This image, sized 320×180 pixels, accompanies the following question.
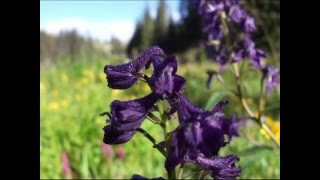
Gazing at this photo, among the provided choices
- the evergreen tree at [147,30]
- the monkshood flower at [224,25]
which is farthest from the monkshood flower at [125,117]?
the evergreen tree at [147,30]

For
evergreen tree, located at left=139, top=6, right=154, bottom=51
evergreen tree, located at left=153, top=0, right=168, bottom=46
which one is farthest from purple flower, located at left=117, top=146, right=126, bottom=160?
evergreen tree, located at left=153, top=0, right=168, bottom=46

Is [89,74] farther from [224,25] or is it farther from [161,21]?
[161,21]

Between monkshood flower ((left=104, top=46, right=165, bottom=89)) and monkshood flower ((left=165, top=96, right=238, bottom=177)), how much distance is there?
105 mm

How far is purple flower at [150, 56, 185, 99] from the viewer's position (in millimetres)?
1164

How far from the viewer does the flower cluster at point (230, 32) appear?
9.20 feet

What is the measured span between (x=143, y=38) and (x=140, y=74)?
33.1 metres

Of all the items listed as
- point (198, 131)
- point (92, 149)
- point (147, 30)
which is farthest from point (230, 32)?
point (147, 30)

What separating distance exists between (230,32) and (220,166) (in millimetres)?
1864

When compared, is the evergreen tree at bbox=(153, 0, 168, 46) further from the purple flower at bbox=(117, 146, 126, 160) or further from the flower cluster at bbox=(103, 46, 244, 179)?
the flower cluster at bbox=(103, 46, 244, 179)

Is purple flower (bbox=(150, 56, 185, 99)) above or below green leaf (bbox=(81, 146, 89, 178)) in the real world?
above

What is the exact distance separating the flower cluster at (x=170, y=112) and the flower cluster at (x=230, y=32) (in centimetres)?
162

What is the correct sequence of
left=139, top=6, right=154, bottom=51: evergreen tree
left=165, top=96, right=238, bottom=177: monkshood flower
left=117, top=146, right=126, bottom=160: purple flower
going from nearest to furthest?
left=165, top=96, right=238, bottom=177: monkshood flower → left=117, top=146, right=126, bottom=160: purple flower → left=139, top=6, right=154, bottom=51: evergreen tree

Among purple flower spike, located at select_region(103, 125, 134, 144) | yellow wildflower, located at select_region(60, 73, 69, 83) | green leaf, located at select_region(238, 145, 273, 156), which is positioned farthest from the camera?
yellow wildflower, located at select_region(60, 73, 69, 83)
